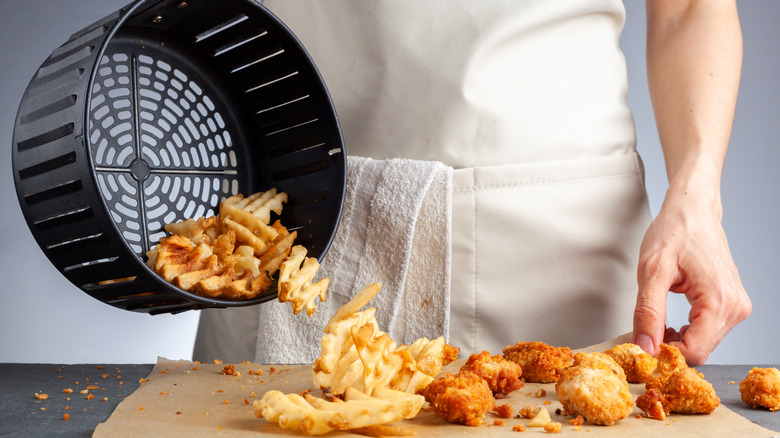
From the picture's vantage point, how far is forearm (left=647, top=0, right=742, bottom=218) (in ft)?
3.81

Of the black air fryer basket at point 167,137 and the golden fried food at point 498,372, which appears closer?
the black air fryer basket at point 167,137

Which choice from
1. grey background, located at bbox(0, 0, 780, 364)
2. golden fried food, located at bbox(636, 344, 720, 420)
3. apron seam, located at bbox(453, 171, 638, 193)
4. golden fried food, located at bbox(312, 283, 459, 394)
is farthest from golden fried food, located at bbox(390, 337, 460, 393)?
grey background, located at bbox(0, 0, 780, 364)

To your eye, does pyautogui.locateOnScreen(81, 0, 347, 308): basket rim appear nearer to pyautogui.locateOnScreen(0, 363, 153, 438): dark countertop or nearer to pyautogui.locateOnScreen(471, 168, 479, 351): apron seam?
Answer: pyautogui.locateOnScreen(0, 363, 153, 438): dark countertop

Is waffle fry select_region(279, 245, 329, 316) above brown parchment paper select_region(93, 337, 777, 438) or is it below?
above

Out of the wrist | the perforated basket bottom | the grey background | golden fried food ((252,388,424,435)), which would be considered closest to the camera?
golden fried food ((252,388,424,435))

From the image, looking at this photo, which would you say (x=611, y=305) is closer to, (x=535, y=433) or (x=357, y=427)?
(x=535, y=433)

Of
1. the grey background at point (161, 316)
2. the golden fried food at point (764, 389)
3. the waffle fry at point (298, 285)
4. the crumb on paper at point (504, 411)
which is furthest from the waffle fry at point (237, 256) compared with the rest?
the grey background at point (161, 316)

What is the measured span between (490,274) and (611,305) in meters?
0.21

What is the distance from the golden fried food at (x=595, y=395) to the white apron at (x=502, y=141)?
1.27ft

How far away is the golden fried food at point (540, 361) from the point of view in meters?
0.96

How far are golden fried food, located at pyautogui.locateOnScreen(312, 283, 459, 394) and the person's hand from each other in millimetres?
339

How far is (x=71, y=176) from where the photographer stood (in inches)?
30.5

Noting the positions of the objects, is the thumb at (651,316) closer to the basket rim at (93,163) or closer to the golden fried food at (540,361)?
the golden fried food at (540,361)

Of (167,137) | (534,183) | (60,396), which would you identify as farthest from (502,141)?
(60,396)
